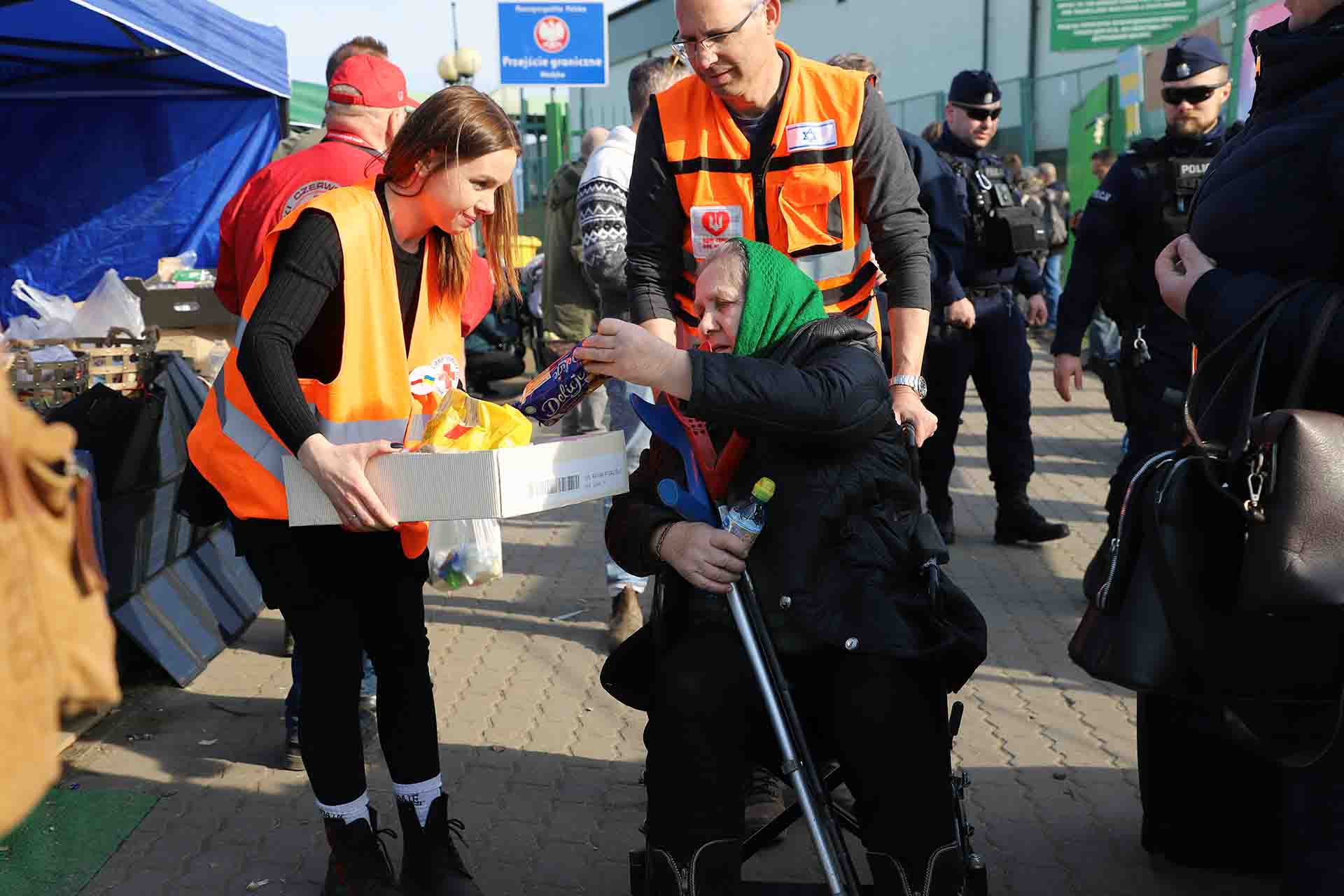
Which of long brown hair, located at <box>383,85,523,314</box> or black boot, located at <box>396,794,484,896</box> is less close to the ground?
long brown hair, located at <box>383,85,523,314</box>

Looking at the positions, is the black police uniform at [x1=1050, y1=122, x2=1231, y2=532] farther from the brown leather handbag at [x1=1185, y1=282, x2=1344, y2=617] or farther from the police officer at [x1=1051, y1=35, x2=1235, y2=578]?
the brown leather handbag at [x1=1185, y1=282, x2=1344, y2=617]

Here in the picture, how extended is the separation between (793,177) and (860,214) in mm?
240

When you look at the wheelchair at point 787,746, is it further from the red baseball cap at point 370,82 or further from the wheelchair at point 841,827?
the red baseball cap at point 370,82

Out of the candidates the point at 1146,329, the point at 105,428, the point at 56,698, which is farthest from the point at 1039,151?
the point at 56,698

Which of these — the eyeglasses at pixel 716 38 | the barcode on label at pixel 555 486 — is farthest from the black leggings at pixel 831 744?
the eyeglasses at pixel 716 38

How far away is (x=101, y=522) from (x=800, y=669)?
2.84 m

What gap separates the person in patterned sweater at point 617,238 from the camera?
4930 millimetres

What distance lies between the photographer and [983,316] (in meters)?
6.28

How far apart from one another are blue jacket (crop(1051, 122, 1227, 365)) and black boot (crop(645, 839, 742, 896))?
318 centimetres

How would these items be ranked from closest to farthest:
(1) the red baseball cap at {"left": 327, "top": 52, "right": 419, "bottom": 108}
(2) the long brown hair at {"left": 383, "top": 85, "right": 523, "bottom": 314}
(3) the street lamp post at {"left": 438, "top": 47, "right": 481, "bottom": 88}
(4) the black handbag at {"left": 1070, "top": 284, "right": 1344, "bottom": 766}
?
(4) the black handbag at {"left": 1070, "top": 284, "right": 1344, "bottom": 766} < (2) the long brown hair at {"left": 383, "top": 85, "right": 523, "bottom": 314} < (1) the red baseball cap at {"left": 327, "top": 52, "right": 419, "bottom": 108} < (3) the street lamp post at {"left": 438, "top": 47, "right": 481, "bottom": 88}

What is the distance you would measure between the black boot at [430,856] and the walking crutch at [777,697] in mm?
953

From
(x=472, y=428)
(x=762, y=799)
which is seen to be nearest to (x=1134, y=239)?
(x=762, y=799)

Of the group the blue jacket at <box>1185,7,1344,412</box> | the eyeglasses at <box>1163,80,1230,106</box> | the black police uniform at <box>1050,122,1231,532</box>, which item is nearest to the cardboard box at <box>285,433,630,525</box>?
the blue jacket at <box>1185,7,1344,412</box>

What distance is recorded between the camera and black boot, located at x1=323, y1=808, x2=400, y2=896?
308 cm
